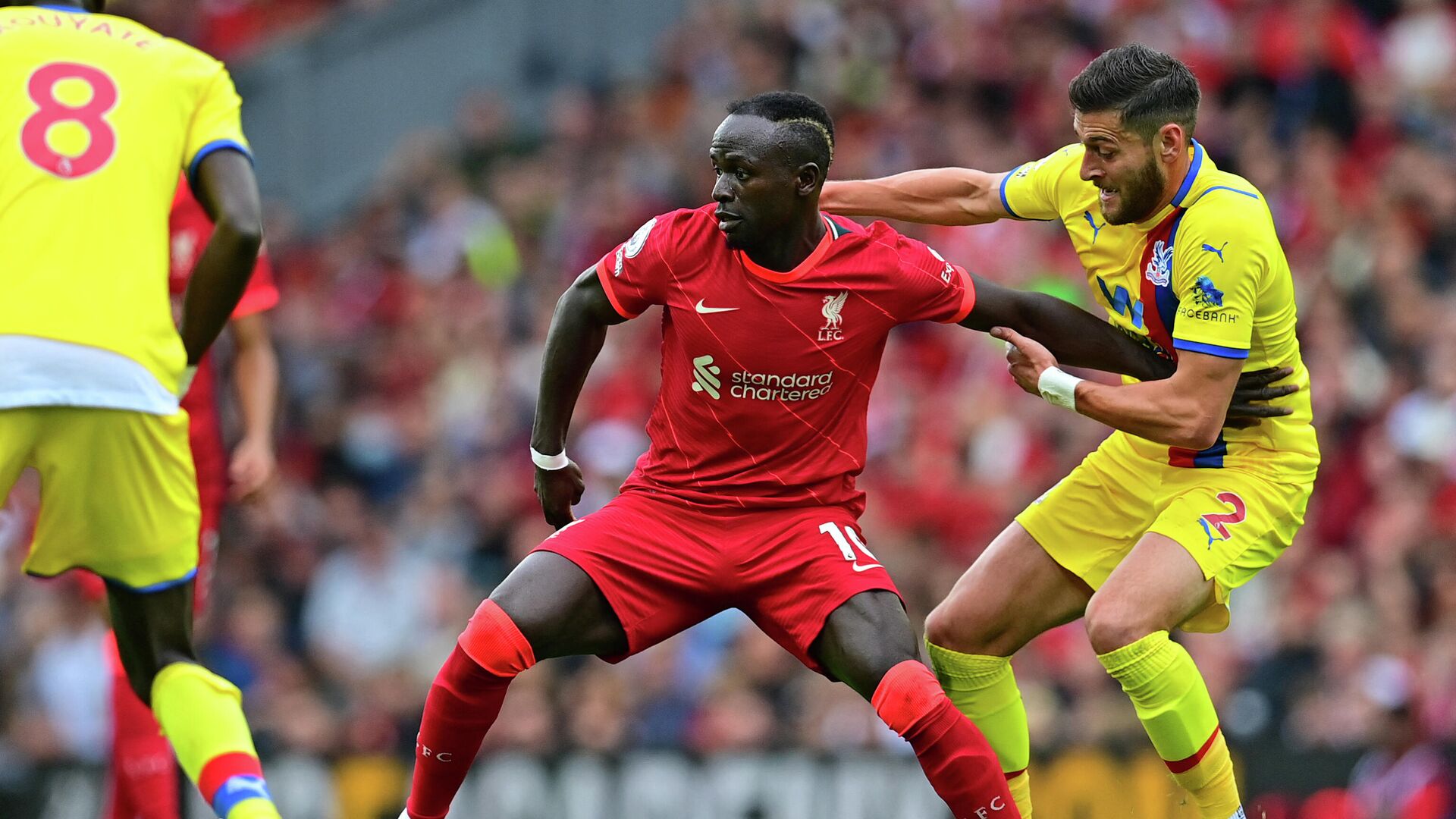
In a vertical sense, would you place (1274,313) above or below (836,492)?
above

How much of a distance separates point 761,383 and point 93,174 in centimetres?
207

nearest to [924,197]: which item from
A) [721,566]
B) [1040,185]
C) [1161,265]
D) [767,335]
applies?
[1040,185]

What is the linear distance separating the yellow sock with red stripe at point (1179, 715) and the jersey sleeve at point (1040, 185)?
5.03 feet

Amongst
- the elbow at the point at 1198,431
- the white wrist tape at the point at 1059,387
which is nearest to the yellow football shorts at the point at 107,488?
the white wrist tape at the point at 1059,387

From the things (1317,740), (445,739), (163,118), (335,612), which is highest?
(163,118)

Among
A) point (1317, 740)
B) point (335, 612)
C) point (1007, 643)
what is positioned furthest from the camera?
point (335, 612)

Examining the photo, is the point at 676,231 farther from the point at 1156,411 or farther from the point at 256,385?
the point at 256,385

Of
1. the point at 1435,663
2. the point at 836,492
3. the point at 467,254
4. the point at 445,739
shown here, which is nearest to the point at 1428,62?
the point at 1435,663

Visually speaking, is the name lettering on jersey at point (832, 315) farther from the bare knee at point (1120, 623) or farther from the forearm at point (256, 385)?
the forearm at point (256, 385)

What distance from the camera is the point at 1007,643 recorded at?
649 centimetres

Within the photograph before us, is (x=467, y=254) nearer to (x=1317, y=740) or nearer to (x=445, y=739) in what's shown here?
(x=1317, y=740)

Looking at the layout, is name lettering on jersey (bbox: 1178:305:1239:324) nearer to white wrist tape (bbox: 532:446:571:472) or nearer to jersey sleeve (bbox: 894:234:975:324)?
jersey sleeve (bbox: 894:234:975:324)

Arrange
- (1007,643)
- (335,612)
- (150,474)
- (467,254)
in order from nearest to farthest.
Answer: (150,474) < (1007,643) < (335,612) < (467,254)

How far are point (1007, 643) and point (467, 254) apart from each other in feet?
30.8
